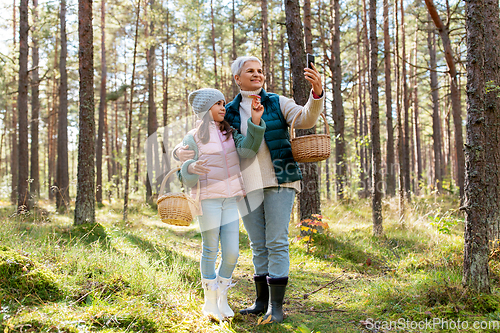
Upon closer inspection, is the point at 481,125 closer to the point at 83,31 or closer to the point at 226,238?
the point at 226,238

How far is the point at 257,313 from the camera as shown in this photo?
9.87ft

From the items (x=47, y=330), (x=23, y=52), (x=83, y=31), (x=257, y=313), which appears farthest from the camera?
(x=23, y=52)

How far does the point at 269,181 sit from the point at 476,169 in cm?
186

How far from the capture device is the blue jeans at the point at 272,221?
279 cm

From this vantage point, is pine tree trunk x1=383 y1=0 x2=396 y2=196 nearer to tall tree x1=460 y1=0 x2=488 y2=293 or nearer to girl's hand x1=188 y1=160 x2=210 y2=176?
tall tree x1=460 y1=0 x2=488 y2=293

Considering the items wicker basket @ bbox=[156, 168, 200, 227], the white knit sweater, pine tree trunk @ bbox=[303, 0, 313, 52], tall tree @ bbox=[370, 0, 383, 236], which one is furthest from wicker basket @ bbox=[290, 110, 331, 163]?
pine tree trunk @ bbox=[303, 0, 313, 52]

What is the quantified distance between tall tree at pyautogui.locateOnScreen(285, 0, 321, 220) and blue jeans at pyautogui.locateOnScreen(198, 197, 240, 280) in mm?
3480

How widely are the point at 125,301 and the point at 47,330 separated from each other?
63cm

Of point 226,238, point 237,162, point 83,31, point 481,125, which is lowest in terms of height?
point 226,238

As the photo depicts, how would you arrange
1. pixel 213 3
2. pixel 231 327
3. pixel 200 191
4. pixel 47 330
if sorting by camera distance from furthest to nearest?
1. pixel 213 3
2. pixel 200 191
3. pixel 231 327
4. pixel 47 330

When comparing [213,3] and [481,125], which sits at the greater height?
[213,3]

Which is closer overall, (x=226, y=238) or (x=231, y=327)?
(x=231, y=327)

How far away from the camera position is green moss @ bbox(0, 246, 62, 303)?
261 cm

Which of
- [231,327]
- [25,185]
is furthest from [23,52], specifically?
[231,327]
